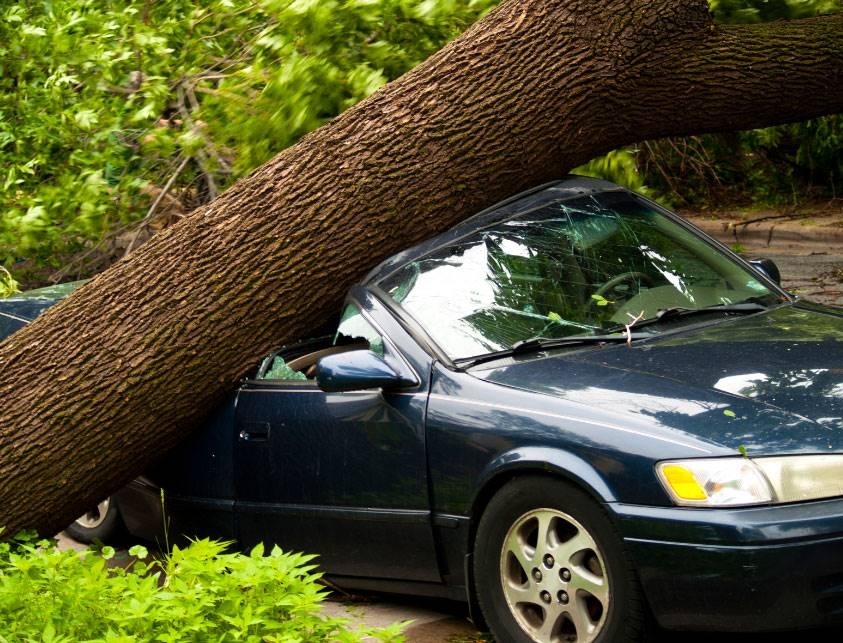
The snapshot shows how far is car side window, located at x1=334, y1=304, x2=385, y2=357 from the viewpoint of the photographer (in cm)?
505

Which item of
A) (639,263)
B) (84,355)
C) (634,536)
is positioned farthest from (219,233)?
(634,536)

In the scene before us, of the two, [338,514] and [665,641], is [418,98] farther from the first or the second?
Result: [665,641]

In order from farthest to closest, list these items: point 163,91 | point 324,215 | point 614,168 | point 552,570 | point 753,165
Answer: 1. point 753,165
2. point 163,91
3. point 614,168
4. point 324,215
5. point 552,570

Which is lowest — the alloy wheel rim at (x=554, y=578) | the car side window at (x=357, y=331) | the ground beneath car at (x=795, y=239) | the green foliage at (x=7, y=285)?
the ground beneath car at (x=795, y=239)

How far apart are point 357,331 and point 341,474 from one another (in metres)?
0.59

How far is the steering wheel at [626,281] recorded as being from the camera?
17.3 feet

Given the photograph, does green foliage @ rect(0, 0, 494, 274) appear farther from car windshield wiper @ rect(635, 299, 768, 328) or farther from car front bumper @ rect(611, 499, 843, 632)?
car front bumper @ rect(611, 499, 843, 632)

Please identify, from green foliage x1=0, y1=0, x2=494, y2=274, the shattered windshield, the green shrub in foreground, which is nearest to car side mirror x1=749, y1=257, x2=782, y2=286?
the shattered windshield

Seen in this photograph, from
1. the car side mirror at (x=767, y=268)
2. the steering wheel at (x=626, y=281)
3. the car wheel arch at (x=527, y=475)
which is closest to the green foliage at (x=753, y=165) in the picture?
the car side mirror at (x=767, y=268)

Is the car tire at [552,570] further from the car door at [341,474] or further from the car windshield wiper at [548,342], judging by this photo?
the car windshield wiper at [548,342]

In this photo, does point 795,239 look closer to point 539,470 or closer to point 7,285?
point 7,285

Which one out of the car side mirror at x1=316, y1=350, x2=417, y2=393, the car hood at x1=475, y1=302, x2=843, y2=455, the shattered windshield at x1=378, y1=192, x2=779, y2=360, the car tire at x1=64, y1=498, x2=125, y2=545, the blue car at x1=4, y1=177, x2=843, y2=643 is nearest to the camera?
the blue car at x1=4, y1=177, x2=843, y2=643

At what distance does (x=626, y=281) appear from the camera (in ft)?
17.5

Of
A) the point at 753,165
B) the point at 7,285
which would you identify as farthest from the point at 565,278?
the point at 753,165
